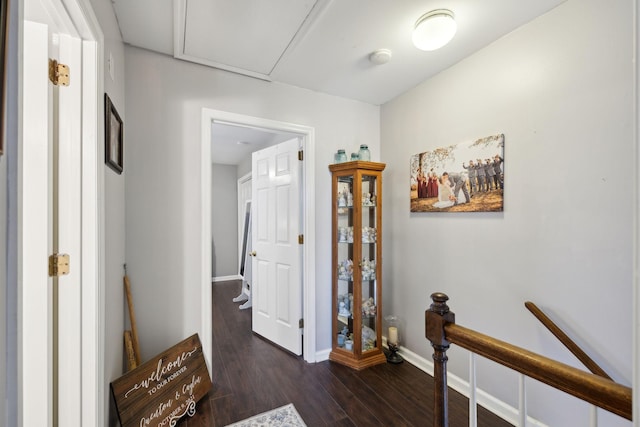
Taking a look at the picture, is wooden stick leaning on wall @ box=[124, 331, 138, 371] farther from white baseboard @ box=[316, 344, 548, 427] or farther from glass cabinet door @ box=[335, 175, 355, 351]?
glass cabinet door @ box=[335, 175, 355, 351]

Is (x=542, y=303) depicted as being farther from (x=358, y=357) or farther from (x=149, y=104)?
(x=149, y=104)

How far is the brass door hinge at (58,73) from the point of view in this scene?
1.12m

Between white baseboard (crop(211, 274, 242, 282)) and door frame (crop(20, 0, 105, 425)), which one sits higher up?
door frame (crop(20, 0, 105, 425))

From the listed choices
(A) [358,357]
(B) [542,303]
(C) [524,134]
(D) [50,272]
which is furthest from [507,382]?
(D) [50,272]

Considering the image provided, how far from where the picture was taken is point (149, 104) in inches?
75.3

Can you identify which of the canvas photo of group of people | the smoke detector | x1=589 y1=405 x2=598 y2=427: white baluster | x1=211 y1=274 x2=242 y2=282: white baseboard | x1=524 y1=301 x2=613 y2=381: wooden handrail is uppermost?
the smoke detector

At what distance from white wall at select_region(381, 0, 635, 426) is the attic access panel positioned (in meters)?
1.31

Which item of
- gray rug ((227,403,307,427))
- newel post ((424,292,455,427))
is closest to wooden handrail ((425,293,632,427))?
newel post ((424,292,455,427))

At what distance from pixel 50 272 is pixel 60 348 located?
0.33 metres

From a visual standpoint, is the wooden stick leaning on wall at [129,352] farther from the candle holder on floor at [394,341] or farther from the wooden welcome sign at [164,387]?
the candle holder on floor at [394,341]

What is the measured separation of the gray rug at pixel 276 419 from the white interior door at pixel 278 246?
739 millimetres

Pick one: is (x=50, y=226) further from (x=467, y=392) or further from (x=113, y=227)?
(x=467, y=392)

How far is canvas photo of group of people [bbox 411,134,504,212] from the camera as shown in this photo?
1849 millimetres

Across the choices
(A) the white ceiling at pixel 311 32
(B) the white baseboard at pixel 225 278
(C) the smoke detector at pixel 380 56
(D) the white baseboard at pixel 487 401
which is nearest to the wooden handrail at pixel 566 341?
(D) the white baseboard at pixel 487 401
